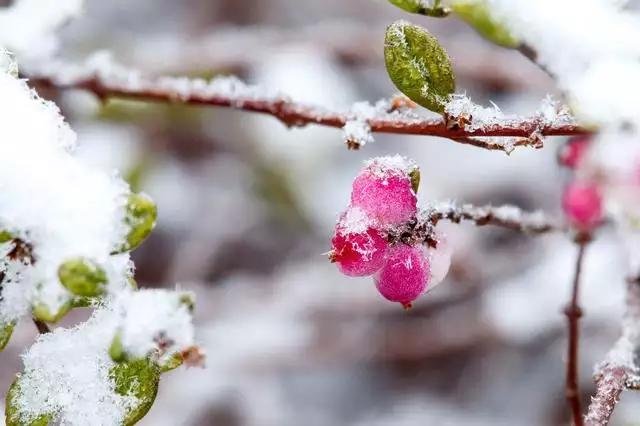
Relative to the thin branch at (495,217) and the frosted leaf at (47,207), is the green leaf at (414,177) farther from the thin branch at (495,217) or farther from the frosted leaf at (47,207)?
the frosted leaf at (47,207)

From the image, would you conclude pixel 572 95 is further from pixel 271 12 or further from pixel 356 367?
pixel 271 12

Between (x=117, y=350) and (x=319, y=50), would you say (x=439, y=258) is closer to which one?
(x=117, y=350)

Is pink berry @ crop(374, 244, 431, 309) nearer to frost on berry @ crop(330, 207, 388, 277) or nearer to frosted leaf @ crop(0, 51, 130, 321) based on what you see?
frost on berry @ crop(330, 207, 388, 277)

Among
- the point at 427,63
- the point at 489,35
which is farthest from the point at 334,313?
the point at 427,63

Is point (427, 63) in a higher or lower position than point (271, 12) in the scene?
higher

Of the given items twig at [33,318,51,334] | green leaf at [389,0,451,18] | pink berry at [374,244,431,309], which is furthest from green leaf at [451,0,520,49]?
twig at [33,318,51,334]

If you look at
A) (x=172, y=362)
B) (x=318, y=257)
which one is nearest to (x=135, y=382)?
(x=172, y=362)
